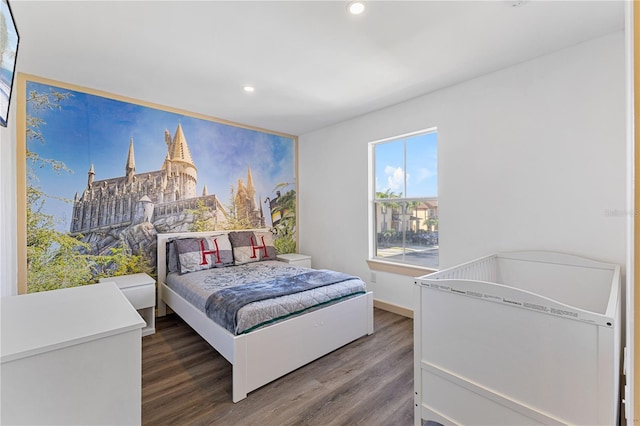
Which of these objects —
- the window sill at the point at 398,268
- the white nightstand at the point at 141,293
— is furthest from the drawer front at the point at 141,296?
the window sill at the point at 398,268

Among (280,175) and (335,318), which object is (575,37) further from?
(280,175)

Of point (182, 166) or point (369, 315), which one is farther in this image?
point (182, 166)

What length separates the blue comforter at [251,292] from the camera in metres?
2.02

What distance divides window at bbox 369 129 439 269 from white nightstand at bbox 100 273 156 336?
2.61 m

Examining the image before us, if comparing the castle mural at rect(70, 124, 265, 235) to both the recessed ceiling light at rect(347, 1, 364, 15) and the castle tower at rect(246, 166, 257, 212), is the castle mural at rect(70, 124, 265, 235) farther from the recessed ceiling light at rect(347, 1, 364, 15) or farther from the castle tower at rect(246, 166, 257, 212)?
the recessed ceiling light at rect(347, 1, 364, 15)

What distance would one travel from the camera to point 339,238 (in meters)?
4.02

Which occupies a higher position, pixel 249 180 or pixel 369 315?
pixel 249 180

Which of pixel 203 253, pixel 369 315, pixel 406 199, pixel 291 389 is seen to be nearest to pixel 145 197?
pixel 203 253

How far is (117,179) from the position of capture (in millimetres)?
3049

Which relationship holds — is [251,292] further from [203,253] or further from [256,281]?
[203,253]

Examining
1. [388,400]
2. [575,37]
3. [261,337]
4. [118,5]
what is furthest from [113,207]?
[575,37]

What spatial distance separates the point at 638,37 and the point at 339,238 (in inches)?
144

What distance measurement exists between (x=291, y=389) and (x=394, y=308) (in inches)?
70.7

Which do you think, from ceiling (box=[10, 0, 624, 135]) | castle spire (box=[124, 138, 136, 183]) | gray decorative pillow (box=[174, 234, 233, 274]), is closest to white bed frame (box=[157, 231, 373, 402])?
gray decorative pillow (box=[174, 234, 233, 274])
